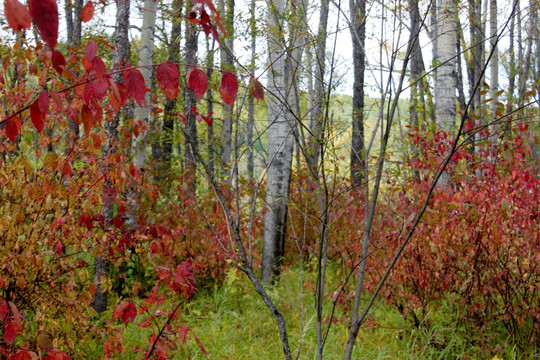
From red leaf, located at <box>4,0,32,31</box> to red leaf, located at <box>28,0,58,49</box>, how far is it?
0.31 feet

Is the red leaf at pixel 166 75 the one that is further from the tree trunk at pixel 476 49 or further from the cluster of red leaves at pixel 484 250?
the cluster of red leaves at pixel 484 250

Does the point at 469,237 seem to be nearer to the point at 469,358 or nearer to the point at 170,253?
the point at 469,358

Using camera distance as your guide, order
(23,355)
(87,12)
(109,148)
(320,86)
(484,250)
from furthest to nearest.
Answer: (109,148) → (484,250) → (320,86) → (23,355) → (87,12)

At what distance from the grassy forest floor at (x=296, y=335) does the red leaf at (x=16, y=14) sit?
236 cm

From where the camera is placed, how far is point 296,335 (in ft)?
12.8

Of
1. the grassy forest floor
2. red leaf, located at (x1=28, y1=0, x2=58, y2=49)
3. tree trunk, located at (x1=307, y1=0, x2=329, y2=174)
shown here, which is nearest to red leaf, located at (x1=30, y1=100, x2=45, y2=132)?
red leaf, located at (x1=28, y1=0, x2=58, y2=49)

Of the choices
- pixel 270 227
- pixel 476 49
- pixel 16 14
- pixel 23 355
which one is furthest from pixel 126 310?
pixel 476 49

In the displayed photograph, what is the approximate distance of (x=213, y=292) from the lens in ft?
16.3


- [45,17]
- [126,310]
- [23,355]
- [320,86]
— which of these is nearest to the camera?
[45,17]

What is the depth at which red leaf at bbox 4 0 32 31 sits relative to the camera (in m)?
0.83

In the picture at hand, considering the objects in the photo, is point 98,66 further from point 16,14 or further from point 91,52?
point 16,14

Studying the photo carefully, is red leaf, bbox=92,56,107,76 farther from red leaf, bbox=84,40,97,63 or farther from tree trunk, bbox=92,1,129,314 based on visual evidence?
tree trunk, bbox=92,1,129,314

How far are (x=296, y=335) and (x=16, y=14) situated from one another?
11.7 feet

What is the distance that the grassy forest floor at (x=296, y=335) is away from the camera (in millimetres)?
3319
